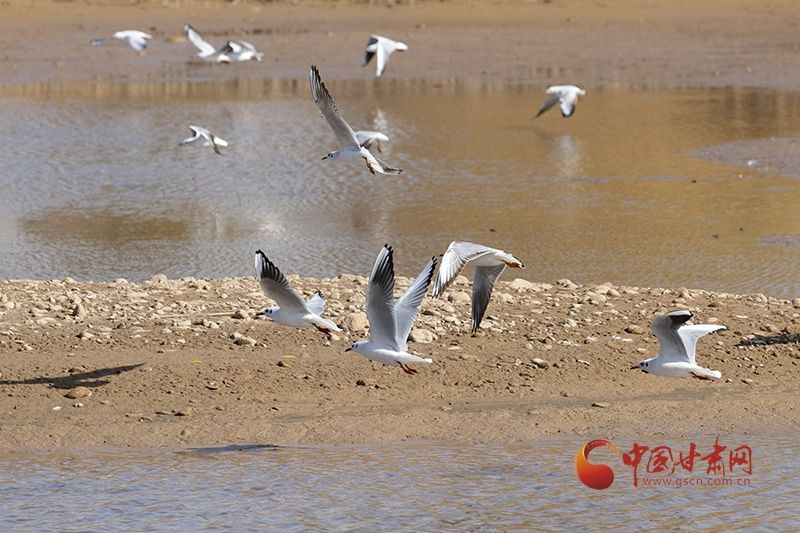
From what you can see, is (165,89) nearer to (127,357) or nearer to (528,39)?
(528,39)

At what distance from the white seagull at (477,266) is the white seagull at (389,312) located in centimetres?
31

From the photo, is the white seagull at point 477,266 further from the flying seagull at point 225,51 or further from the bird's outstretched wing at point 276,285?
the flying seagull at point 225,51

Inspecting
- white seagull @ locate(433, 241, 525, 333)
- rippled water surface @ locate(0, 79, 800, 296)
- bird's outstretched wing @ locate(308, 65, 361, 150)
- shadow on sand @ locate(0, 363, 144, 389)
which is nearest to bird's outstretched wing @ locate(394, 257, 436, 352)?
white seagull @ locate(433, 241, 525, 333)

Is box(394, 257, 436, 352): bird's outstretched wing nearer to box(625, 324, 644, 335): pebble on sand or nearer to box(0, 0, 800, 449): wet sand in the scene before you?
box(0, 0, 800, 449): wet sand

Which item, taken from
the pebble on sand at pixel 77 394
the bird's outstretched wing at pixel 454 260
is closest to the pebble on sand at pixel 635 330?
the bird's outstretched wing at pixel 454 260

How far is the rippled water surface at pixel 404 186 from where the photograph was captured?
45.2 ft

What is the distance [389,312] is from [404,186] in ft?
31.7

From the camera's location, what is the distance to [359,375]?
9.28 metres

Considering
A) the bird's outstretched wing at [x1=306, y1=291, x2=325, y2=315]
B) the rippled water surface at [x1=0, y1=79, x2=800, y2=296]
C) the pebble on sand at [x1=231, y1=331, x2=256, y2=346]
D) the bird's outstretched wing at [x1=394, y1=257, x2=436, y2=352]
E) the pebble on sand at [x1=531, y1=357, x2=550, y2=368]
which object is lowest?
the rippled water surface at [x1=0, y1=79, x2=800, y2=296]

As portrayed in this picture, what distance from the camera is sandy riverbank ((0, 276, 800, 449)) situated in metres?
8.59

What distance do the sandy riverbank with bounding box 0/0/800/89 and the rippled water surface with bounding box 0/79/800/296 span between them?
211 centimetres

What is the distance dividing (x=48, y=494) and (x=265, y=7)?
28793 millimetres

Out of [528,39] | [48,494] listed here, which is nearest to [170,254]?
[48,494]

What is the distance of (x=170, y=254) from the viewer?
14.1m
